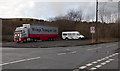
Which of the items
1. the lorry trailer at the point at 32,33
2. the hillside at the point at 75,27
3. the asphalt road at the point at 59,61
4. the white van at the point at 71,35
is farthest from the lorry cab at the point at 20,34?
the asphalt road at the point at 59,61

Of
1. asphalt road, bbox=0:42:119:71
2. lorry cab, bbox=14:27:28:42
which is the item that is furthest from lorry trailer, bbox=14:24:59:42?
asphalt road, bbox=0:42:119:71

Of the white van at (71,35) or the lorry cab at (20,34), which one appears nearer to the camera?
the lorry cab at (20,34)

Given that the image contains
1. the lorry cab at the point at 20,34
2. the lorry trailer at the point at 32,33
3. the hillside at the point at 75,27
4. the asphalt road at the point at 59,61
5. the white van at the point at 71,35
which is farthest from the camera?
the white van at the point at 71,35

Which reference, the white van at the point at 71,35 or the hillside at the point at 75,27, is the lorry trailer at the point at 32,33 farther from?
the white van at the point at 71,35

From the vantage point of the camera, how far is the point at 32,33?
39.6 metres

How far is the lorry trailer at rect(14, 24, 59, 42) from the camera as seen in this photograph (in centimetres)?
3738

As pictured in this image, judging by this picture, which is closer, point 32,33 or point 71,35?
point 32,33

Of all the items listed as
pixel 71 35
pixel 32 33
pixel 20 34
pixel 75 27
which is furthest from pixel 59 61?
pixel 75 27

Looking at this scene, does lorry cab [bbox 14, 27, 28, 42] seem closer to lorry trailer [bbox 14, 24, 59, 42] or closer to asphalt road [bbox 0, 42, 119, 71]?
lorry trailer [bbox 14, 24, 59, 42]

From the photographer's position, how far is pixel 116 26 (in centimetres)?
5912

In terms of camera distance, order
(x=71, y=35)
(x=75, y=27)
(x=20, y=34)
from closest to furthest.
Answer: (x=20, y=34), (x=71, y=35), (x=75, y=27)

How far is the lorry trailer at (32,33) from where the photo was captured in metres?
37.4

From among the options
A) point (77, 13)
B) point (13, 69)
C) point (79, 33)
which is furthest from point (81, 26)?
point (13, 69)

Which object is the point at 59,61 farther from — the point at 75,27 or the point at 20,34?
the point at 75,27
